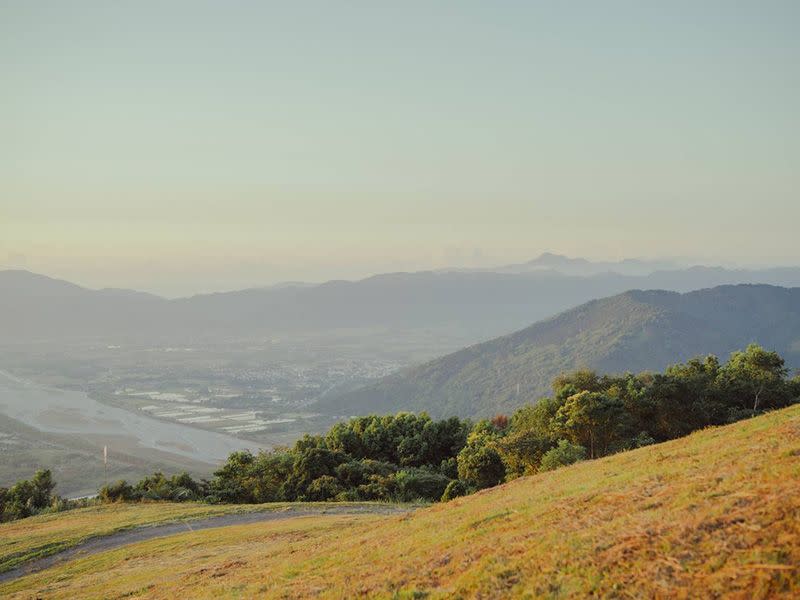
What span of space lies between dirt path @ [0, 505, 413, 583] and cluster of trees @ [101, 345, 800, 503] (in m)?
8.13

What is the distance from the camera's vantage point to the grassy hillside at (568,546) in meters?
8.78

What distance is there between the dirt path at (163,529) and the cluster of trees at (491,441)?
8.13 metres

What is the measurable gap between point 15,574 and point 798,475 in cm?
2560

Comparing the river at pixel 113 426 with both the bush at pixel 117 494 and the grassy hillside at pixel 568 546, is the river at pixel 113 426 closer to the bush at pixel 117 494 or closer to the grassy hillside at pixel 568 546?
the bush at pixel 117 494

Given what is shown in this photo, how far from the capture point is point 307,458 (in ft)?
152

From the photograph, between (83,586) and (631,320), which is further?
(631,320)

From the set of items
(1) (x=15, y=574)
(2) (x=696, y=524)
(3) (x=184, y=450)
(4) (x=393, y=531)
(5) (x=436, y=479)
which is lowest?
(3) (x=184, y=450)

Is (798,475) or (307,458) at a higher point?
(798,475)

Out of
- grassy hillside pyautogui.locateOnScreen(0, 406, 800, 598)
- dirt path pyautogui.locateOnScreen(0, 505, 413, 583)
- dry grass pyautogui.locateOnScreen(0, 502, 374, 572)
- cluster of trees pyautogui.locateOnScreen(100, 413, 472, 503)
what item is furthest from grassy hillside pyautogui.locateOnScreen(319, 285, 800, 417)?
grassy hillside pyautogui.locateOnScreen(0, 406, 800, 598)

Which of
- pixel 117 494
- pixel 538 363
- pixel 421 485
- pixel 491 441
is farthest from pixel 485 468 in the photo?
pixel 538 363

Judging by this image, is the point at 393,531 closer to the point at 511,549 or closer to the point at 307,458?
the point at 511,549

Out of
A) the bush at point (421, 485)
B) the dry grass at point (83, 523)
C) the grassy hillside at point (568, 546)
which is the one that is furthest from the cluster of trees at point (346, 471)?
the grassy hillside at point (568, 546)

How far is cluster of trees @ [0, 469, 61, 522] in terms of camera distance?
42625 millimetres

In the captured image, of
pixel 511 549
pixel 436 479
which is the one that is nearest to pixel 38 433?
pixel 436 479
